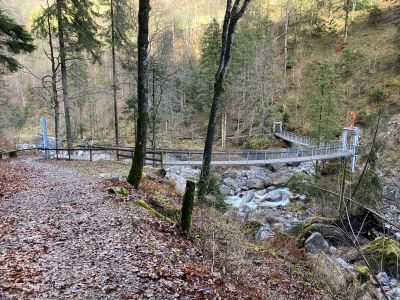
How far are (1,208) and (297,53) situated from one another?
120 ft

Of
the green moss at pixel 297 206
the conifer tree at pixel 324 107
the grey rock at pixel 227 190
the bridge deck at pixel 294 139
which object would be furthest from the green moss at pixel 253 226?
the bridge deck at pixel 294 139

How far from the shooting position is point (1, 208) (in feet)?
20.8

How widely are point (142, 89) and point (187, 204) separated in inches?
130

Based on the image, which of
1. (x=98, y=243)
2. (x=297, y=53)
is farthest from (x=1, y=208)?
(x=297, y=53)

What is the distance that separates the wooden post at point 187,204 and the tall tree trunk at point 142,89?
263cm

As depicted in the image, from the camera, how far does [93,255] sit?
4.38 meters

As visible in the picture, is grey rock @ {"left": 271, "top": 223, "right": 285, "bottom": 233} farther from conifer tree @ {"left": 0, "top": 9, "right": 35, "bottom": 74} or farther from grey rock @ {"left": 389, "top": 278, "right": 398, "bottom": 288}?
conifer tree @ {"left": 0, "top": 9, "right": 35, "bottom": 74}

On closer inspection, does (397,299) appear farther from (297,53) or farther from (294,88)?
(297,53)

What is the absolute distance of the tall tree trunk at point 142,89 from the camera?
6.93 metres

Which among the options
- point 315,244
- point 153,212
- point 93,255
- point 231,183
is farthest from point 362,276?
point 231,183

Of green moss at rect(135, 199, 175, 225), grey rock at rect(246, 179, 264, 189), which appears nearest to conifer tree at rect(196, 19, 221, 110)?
grey rock at rect(246, 179, 264, 189)

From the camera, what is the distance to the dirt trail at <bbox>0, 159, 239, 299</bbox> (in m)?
3.56

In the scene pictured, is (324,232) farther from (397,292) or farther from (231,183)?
(231,183)

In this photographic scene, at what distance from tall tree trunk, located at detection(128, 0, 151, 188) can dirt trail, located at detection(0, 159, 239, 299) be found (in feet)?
4.34
